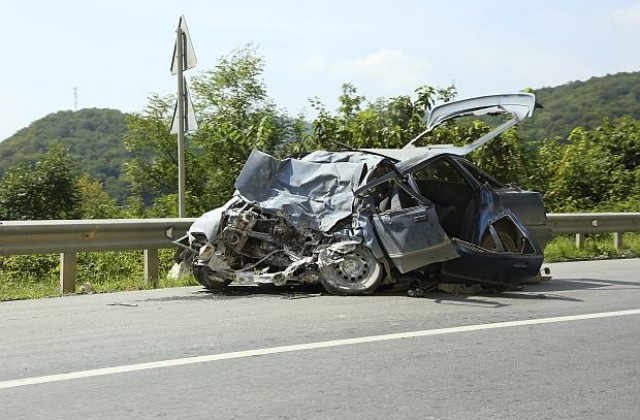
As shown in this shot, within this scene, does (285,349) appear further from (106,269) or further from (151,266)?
(106,269)

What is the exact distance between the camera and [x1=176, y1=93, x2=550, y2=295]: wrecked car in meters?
8.91

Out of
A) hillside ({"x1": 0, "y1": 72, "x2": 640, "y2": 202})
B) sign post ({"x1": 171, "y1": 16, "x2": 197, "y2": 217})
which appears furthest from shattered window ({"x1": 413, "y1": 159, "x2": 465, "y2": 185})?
hillside ({"x1": 0, "y1": 72, "x2": 640, "y2": 202})

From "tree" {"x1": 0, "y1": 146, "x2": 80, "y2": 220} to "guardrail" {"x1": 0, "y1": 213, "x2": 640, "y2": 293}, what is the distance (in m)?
11.8

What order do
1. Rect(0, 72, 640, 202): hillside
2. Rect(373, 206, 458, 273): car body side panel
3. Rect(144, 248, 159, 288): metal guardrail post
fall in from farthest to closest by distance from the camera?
Rect(0, 72, 640, 202): hillside
Rect(144, 248, 159, 288): metal guardrail post
Rect(373, 206, 458, 273): car body side panel

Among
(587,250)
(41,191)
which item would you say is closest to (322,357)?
(587,250)

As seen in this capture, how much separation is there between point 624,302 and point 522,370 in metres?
3.39

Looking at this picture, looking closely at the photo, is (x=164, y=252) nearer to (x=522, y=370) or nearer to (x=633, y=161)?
(x=522, y=370)

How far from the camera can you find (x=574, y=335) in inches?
272

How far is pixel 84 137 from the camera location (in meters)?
50.9

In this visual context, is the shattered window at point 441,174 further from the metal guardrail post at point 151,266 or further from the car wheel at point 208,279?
the metal guardrail post at point 151,266

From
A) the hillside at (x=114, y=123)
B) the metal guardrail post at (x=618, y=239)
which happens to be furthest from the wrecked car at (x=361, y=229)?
the hillside at (x=114, y=123)

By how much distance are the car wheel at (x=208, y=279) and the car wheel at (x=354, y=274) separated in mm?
1186

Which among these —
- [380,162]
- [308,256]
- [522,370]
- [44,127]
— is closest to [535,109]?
[380,162]

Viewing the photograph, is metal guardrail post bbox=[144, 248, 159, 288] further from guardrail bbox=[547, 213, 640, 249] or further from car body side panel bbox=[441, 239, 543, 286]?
guardrail bbox=[547, 213, 640, 249]
